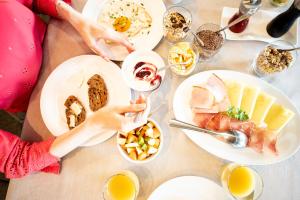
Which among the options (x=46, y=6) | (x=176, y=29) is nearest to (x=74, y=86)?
(x=46, y=6)

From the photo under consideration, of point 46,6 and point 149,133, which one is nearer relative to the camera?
point 149,133

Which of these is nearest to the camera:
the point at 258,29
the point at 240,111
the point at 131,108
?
the point at 131,108

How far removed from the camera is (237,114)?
3.34ft

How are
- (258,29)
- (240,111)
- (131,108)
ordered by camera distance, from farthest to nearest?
(258,29), (240,111), (131,108)

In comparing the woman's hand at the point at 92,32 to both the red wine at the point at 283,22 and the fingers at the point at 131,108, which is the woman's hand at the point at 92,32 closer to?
the fingers at the point at 131,108

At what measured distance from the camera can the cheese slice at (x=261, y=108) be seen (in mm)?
1003

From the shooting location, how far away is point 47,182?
1.03 metres

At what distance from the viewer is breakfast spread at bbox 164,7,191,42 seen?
109 cm

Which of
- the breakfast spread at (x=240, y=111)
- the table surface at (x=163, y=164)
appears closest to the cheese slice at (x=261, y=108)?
the breakfast spread at (x=240, y=111)

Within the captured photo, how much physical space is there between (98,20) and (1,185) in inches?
49.4

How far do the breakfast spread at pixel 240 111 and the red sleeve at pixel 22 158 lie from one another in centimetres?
53

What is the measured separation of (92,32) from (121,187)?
573mm

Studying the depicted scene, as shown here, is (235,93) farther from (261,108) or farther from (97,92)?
(97,92)

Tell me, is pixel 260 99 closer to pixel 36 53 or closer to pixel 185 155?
pixel 185 155
